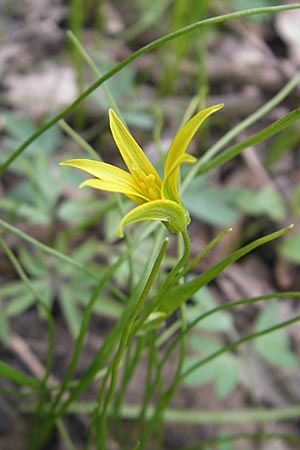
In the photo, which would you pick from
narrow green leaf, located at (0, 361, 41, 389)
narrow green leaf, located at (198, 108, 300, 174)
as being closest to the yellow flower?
narrow green leaf, located at (198, 108, 300, 174)

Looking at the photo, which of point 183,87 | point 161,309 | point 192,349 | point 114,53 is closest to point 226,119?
point 183,87

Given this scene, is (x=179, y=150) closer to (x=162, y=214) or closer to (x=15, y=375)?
(x=162, y=214)

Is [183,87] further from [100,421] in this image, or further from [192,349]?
[100,421]

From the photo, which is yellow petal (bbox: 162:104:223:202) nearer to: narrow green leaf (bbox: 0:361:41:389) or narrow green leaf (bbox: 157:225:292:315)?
narrow green leaf (bbox: 157:225:292:315)

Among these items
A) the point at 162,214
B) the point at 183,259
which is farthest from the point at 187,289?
the point at 162,214

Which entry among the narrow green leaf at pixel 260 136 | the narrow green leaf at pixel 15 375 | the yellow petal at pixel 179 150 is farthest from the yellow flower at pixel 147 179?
the narrow green leaf at pixel 15 375

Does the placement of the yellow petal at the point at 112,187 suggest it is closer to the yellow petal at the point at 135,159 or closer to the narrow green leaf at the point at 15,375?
the yellow petal at the point at 135,159
